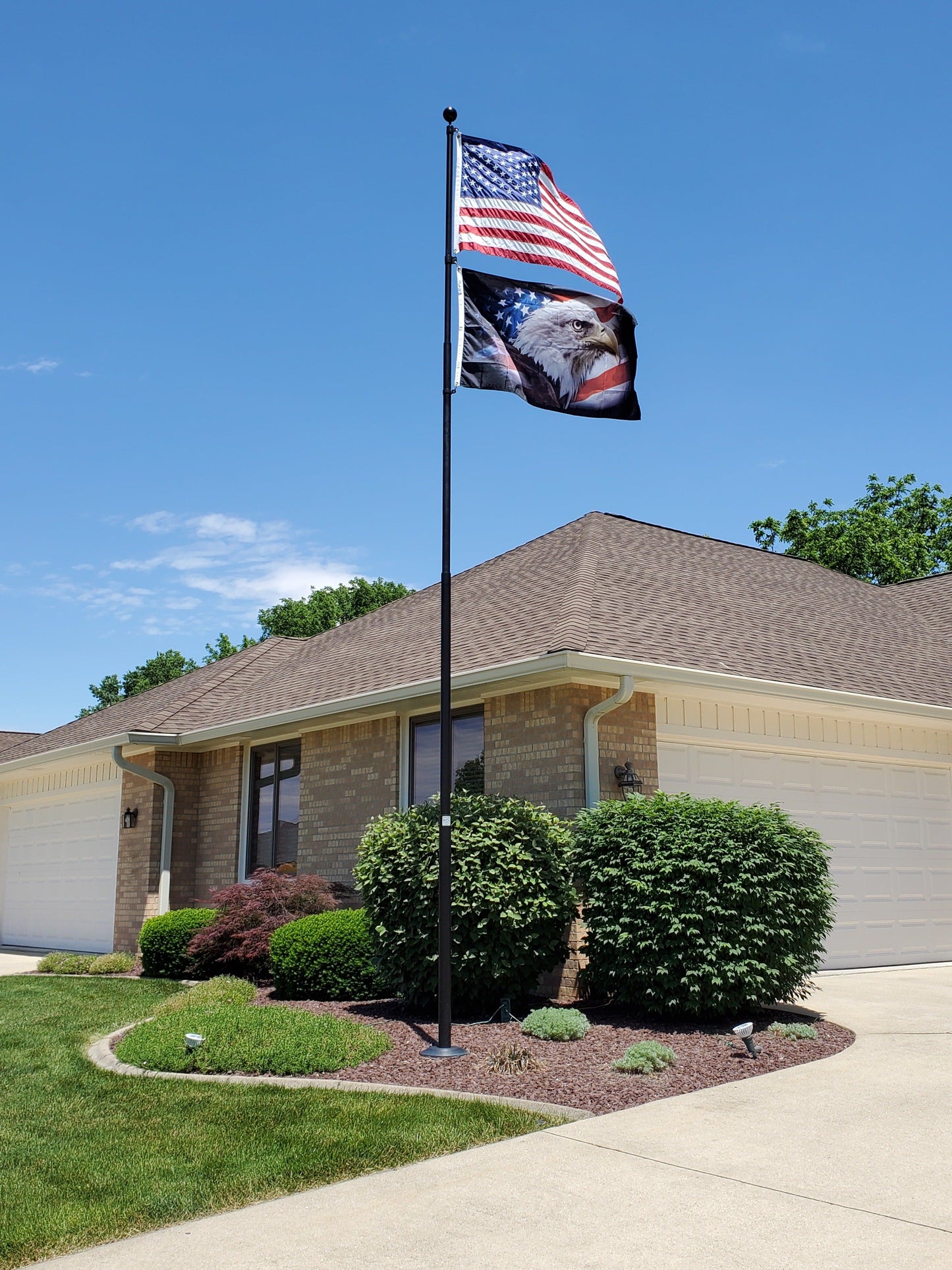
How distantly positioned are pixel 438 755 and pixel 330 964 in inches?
124

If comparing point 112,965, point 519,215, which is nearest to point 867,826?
point 519,215

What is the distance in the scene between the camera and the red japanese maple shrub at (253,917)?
1225 centimetres

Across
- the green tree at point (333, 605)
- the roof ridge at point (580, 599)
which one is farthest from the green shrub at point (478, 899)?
the green tree at point (333, 605)

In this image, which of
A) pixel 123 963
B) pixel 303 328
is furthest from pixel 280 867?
pixel 303 328

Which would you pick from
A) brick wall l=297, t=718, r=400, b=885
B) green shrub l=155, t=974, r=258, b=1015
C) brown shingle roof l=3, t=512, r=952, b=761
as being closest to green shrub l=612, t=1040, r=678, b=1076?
green shrub l=155, t=974, r=258, b=1015

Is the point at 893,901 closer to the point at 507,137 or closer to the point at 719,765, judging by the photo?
the point at 719,765

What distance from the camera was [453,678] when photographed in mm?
11469

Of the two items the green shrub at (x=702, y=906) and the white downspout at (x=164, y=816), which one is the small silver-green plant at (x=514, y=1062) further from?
the white downspout at (x=164, y=816)

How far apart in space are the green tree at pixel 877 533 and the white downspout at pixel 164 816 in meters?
23.5

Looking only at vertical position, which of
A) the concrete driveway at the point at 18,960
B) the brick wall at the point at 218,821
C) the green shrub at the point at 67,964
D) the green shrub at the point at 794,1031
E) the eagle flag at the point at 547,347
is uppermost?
the eagle flag at the point at 547,347

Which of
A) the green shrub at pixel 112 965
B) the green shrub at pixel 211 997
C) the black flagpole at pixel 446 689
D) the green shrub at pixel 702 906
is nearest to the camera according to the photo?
the black flagpole at pixel 446 689

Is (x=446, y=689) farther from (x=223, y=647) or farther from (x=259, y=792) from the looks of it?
(x=223, y=647)

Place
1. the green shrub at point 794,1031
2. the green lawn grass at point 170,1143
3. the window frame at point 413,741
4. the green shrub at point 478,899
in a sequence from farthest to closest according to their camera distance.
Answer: the window frame at point 413,741, the green shrub at point 478,899, the green shrub at point 794,1031, the green lawn grass at point 170,1143

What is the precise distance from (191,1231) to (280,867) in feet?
35.2
